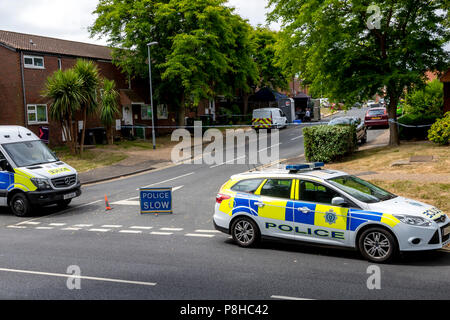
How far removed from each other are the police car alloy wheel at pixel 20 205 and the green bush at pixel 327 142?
11452mm

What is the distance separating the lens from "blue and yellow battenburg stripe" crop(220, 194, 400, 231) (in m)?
8.03

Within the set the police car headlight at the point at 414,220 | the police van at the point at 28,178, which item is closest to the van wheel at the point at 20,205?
the police van at the point at 28,178

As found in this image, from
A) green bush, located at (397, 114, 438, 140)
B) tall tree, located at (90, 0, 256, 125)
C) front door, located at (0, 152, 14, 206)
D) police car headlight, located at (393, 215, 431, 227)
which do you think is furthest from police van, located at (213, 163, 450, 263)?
tall tree, located at (90, 0, 256, 125)

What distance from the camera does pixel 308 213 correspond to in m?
8.64

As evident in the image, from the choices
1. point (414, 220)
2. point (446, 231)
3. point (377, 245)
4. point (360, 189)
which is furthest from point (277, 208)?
point (446, 231)

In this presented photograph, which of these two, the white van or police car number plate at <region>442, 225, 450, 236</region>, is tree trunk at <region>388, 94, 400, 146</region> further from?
the white van

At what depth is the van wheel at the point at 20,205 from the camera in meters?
13.7

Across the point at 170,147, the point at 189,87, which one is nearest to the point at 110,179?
the point at 170,147

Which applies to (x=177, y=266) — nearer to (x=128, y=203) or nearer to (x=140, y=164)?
(x=128, y=203)

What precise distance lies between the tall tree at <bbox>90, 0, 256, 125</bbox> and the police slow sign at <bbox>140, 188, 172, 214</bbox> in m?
20.0

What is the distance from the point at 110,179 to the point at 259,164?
7230 mm

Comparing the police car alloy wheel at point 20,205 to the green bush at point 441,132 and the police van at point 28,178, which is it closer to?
the police van at point 28,178

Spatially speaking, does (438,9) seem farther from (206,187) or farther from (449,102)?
(206,187)

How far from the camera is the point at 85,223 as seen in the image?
1255cm
